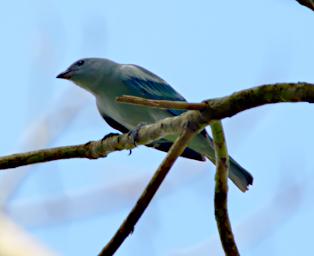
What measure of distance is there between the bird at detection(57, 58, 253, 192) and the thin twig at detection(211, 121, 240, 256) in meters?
2.35

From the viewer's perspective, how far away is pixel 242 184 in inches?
190

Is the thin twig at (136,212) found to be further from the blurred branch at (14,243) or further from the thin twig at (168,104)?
the blurred branch at (14,243)

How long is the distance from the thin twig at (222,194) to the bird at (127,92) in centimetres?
235

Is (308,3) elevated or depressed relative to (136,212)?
elevated

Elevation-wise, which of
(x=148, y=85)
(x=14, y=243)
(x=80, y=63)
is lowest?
(x=14, y=243)

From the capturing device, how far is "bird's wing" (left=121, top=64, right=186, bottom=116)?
19.5ft

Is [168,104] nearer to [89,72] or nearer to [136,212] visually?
[136,212]

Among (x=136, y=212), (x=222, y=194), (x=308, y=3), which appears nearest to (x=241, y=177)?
(x=222, y=194)

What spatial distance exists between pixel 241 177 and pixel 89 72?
1.87 m

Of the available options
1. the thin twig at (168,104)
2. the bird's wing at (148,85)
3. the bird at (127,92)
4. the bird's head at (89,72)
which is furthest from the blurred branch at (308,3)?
the bird's head at (89,72)

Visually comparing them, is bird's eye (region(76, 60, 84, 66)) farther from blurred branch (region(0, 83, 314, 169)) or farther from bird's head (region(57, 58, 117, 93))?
blurred branch (region(0, 83, 314, 169))

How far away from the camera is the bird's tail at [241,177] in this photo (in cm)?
482

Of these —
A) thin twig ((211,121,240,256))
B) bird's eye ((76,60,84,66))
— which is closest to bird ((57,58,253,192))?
bird's eye ((76,60,84,66))

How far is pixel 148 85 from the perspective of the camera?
6.07 metres
